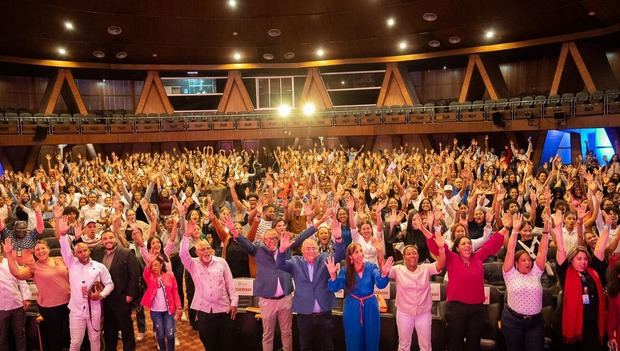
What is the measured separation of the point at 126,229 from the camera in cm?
632

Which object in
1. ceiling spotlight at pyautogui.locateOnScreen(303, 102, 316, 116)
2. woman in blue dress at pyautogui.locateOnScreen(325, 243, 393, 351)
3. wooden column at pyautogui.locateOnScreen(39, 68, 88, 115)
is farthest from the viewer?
ceiling spotlight at pyautogui.locateOnScreen(303, 102, 316, 116)

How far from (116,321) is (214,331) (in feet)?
3.31

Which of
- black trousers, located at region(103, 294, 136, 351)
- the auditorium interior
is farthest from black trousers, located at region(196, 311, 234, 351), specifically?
the auditorium interior

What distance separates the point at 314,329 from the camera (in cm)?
392

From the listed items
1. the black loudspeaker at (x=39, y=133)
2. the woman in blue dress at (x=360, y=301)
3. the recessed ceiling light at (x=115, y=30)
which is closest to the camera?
the woman in blue dress at (x=360, y=301)

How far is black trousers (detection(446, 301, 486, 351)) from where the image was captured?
147 inches

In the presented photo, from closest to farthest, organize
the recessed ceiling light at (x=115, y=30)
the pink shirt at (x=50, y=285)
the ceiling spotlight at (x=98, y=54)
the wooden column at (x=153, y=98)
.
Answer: the pink shirt at (x=50, y=285) < the recessed ceiling light at (x=115, y=30) < the ceiling spotlight at (x=98, y=54) < the wooden column at (x=153, y=98)

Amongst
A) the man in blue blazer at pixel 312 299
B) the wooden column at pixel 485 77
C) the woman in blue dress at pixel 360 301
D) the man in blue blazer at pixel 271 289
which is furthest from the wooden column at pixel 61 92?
the woman in blue dress at pixel 360 301

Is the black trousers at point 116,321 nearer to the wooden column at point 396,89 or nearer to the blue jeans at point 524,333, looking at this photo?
the blue jeans at point 524,333

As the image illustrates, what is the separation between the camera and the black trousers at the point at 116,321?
169 inches

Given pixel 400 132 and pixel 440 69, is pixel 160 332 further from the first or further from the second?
pixel 440 69

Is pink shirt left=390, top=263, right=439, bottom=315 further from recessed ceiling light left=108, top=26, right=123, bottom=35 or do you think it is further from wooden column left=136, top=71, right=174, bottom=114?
wooden column left=136, top=71, right=174, bottom=114

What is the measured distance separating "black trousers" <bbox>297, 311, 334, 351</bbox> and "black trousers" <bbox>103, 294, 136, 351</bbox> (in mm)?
1650

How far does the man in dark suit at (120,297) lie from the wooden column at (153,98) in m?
17.1
